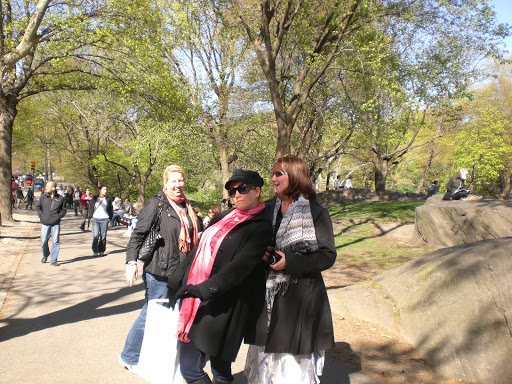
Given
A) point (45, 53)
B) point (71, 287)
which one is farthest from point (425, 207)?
point (45, 53)

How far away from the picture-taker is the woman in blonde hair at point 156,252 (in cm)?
383

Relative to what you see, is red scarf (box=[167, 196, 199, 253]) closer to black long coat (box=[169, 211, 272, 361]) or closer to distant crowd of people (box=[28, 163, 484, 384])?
distant crowd of people (box=[28, 163, 484, 384])

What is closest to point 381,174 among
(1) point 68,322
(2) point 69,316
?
(2) point 69,316

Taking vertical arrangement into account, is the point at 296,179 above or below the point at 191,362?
above

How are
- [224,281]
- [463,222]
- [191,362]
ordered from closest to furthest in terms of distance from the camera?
[224,281] < [191,362] < [463,222]

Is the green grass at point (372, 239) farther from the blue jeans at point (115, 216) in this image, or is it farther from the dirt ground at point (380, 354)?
the blue jeans at point (115, 216)

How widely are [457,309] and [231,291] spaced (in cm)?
251

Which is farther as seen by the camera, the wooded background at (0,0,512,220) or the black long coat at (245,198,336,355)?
the wooded background at (0,0,512,220)

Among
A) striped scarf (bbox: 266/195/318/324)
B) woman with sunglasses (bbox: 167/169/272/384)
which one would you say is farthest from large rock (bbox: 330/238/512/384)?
woman with sunglasses (bbox: 167/169/272/384)

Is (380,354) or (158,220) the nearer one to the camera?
(158,220)

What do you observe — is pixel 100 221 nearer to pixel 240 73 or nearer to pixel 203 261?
pixel 203 261

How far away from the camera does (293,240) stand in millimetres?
2832

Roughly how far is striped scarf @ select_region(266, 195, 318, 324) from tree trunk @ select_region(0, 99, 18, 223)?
1641 centimetres

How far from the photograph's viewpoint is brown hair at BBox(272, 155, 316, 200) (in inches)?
117
